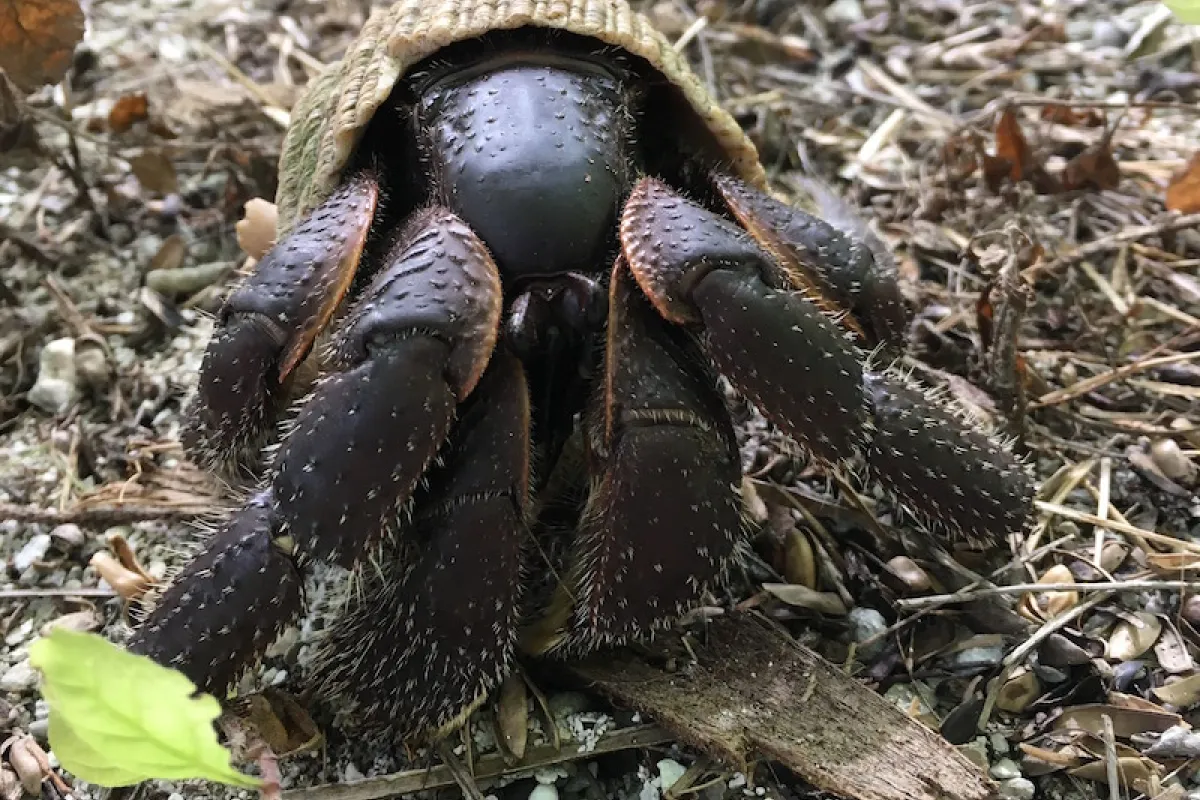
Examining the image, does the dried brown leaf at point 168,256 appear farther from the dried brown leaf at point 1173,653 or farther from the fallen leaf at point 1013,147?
the dried brown leaf at point 1173,653

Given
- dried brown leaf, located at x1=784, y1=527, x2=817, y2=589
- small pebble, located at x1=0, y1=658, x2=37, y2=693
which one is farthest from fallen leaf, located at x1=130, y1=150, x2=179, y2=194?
dried brown leaf, located at x1=784, y1=527, x2=817, y2=589

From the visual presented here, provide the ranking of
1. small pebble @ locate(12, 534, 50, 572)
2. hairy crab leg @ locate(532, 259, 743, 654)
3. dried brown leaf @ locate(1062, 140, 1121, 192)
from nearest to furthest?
hairy crab leg @ locate(532, 259, 743, 654), small pebble @ locate(12, 534, 50, 572), dried brown leaf @ locate(1062, 140, 1121, 192)

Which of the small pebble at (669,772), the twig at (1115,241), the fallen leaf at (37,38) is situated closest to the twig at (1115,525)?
the twig at (1115,241)

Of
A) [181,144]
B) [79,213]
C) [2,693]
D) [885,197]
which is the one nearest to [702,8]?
[885,197]

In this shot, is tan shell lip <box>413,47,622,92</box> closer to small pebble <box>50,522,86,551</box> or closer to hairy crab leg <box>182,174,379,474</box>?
hairy crab leg <box>182,174,379,474</box>

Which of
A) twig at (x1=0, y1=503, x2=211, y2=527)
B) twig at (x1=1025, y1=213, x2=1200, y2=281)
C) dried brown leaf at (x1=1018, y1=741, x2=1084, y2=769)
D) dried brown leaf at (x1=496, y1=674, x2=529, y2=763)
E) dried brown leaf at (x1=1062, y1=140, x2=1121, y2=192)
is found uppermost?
dried brown leaf at (x1=1062, y1=140, x2=1121, y2=192)

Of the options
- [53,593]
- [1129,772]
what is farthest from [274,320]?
[1129,772]

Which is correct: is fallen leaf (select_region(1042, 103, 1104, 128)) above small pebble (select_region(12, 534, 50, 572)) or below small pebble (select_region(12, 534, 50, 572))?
above

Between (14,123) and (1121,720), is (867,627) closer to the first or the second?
(1121,720)
